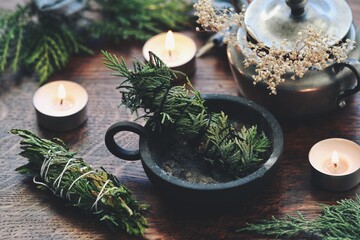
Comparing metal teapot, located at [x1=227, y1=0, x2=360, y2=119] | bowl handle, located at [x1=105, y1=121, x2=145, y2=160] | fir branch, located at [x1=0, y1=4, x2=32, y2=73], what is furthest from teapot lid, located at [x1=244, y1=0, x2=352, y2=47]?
fir branch, located at [x1=0, y1=4, x2=32, y2=73]

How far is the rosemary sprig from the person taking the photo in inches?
52.2

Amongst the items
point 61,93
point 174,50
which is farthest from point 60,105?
point 174,50

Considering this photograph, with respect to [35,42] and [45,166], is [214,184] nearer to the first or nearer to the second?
[45,166]

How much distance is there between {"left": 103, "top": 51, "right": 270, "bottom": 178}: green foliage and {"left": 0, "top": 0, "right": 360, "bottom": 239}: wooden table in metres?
0.09

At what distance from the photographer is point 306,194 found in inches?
55.1

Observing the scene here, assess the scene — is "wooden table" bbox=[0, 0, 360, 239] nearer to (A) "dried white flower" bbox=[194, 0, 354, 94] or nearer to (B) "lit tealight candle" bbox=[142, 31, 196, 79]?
(B) "lit tealight candle" bbox=[142, 31, 196, 79]

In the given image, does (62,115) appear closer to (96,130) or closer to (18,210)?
(96,130)

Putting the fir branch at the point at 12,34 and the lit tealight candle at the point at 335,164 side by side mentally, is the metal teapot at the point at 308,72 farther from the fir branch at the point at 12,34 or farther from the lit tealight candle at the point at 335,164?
the fir branch at the point at 12,34

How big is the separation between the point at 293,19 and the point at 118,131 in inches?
16.2

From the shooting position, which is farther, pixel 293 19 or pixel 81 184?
pixel 293 19

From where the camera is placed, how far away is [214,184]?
130 centimetres

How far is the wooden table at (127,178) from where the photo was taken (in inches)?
Answer: 53.5

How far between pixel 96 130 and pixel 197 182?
0.97ft

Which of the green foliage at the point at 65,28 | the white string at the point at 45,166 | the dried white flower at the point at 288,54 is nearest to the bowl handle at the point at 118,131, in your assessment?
the white string at the point at 45,166
